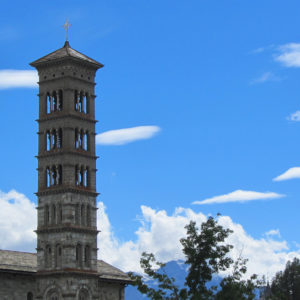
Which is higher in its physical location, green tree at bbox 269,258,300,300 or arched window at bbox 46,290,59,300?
green tree at bbox 269,258,300,300

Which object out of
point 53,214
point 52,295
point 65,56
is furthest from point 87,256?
point 65,56

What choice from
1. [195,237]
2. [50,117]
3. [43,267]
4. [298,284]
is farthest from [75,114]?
[298,284]

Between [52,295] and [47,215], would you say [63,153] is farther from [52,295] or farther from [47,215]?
[52,295]

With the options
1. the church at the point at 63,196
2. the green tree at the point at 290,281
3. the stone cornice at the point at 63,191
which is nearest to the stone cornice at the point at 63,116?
the church at the point at 63,196

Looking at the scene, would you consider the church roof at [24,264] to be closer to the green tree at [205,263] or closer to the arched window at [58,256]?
the arched window at [58,256]

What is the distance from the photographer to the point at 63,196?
270 ft

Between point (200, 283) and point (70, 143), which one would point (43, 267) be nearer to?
point (70, 143)

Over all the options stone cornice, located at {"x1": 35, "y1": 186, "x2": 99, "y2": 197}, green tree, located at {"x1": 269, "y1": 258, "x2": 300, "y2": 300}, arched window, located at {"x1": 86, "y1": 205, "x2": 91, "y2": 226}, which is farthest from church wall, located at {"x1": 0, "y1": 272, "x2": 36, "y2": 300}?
green tree, located at {"x1": 269, "y1": 258, "x2": 300, "y2": 300}

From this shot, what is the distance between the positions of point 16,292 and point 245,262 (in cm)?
2861

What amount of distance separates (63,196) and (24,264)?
8.66 metres

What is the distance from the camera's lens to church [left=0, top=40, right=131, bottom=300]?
81000 millimetres

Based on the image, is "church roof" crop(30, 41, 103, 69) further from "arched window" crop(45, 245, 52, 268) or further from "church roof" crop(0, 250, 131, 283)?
"church roof" crop(0, 250, 131, 283)

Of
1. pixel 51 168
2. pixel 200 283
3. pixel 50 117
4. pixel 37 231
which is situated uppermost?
pixel 50 117

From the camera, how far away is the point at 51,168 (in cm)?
8444
